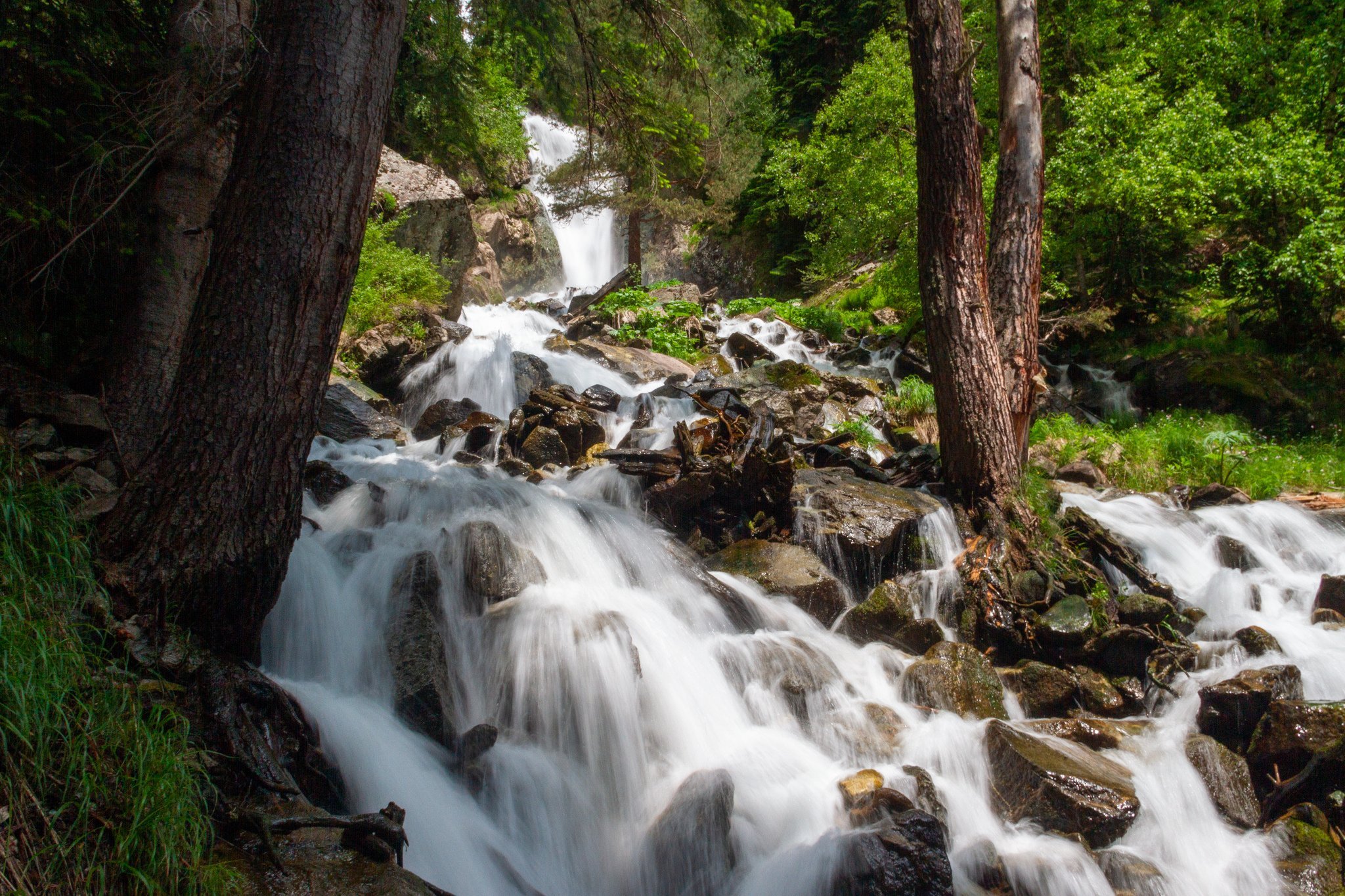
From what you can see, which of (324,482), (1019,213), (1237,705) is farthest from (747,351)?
(1237,705)

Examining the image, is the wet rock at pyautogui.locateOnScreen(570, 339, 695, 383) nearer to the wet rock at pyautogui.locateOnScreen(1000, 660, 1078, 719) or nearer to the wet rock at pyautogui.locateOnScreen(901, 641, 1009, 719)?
the wet rock at pyautogui.locateOnScreen(901, 641, 1009, 719)

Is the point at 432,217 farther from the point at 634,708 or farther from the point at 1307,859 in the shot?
the point at 1307,859

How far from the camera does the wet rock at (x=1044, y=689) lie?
15.9ft

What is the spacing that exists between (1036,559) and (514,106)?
18.0 m

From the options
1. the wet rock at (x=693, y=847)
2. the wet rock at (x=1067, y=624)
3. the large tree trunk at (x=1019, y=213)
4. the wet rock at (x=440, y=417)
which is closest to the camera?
the wet rock at (x=693, y=847)

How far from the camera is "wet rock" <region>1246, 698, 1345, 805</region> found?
155 inches

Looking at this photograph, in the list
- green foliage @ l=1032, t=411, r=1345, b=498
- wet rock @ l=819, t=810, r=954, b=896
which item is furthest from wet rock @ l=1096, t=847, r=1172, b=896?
green foliage @ l=1032, t=411, r=1345, b=498

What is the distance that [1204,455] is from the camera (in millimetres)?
9180

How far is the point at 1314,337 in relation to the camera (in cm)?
1109

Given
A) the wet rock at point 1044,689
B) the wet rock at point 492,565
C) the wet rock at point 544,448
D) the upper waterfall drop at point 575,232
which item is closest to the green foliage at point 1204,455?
the wet rock at point 1044,689

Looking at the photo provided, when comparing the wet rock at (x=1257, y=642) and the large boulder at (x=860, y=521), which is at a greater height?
the large boulder at (x=860, y=521)

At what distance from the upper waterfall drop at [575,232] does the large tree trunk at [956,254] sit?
2134cm

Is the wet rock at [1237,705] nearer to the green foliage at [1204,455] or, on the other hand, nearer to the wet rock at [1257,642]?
the wet rock at [1257,642]

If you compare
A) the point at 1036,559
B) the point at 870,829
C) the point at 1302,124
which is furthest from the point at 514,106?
the point at 870,829
